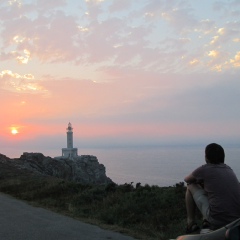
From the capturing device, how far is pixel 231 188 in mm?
5043

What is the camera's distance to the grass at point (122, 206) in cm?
862

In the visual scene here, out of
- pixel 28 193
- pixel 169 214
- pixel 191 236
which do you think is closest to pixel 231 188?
pixel 191 236

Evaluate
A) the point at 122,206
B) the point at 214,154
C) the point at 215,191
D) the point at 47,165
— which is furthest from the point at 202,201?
the point at 47,165

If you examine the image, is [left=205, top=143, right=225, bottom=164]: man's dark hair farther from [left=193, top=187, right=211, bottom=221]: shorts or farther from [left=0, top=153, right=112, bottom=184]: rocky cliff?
[left=0, top=153, right=112, bottom=184]: rocky cliff

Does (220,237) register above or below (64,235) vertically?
above

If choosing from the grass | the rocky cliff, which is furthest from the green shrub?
the rocky cliff

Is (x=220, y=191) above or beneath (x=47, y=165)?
beneath

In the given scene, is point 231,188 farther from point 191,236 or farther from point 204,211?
point 191,236

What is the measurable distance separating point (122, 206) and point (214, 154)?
5.86 m

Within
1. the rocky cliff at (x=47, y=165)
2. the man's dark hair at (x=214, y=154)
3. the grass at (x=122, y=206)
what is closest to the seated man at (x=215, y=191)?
the man's dark hair at (x=214, y=154)

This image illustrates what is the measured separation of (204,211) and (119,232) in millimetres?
3343

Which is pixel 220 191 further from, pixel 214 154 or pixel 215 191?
pixel 214 154

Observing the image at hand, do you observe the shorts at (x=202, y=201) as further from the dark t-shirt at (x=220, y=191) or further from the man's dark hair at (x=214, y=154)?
the man's dark hair at (x=214, y=154)

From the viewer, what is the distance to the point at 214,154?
5270 mm
